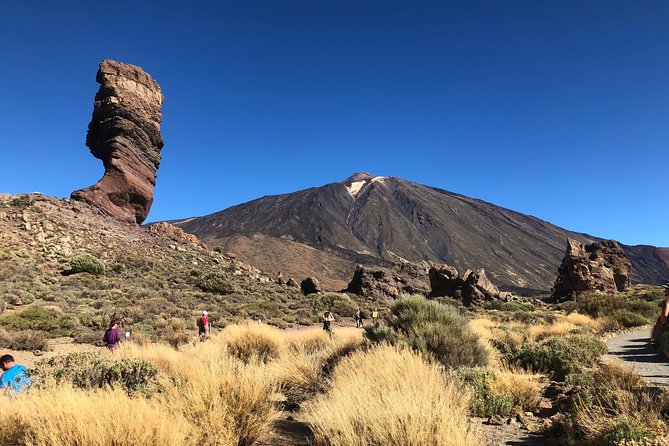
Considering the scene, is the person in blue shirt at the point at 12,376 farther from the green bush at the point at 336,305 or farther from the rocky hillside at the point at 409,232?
the rocky hillside at the point at 409,232

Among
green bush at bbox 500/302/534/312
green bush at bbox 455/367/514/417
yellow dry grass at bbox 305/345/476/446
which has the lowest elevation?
green bush at bbox 500/302/534/312

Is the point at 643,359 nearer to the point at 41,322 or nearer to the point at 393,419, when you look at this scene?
the point at 393,419

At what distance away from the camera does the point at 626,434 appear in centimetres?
352

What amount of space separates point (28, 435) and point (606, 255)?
203 ft

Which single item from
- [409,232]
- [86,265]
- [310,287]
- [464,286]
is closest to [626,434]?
[86,265]

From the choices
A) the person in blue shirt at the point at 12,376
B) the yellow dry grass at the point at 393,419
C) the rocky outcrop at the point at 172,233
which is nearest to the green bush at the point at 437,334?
the yellow dry grass at the point at 393,419

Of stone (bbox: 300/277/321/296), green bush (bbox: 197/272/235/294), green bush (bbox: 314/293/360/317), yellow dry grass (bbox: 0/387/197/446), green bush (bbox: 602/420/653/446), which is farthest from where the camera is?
stone (bbox: 300/277/321/296)

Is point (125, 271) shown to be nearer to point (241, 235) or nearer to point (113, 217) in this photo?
point (113, 217)

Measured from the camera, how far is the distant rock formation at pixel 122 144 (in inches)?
1423

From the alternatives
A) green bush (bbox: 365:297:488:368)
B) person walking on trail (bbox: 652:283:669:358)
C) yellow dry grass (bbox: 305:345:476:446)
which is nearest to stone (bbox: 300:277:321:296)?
green bush (bbox: 365:297:488:368)

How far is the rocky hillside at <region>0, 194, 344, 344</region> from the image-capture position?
16.8 metres

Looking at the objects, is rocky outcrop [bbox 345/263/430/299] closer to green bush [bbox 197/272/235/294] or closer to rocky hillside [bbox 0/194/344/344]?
rocky hillside [bbox 0/194/344/344]

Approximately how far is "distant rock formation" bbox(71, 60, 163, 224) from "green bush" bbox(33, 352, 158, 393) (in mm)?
33588

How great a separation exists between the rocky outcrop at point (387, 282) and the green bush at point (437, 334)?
30548mm
